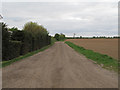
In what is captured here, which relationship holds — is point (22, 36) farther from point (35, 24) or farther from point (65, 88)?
point (35, 24)

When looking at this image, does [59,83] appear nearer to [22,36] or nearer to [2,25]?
[2,25]

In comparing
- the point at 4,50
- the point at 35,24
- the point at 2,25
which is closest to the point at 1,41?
the point at 4,50

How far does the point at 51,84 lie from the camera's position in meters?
4.21

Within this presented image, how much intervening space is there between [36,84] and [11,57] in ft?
22.5

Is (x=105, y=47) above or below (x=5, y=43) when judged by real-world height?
below

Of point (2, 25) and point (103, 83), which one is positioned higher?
point (2, 25)

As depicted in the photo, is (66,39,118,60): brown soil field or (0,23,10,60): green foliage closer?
(0,23,10,60): green foliage

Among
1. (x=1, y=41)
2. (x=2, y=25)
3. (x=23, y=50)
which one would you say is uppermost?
(x=2, y=25)

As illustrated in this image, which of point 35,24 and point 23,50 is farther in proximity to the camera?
point 35,24

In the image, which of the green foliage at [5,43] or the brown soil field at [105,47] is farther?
the brown soil field at [105,47]

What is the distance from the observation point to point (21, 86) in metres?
4.05

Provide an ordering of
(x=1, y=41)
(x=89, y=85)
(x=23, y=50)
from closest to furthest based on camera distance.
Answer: (x=89, y=85) → (x=1, y=41) → (x=23, y=50)

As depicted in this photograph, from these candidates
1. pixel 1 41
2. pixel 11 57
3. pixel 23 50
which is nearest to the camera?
pixel 1 41

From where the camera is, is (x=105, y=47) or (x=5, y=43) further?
(x=105, y=47)
